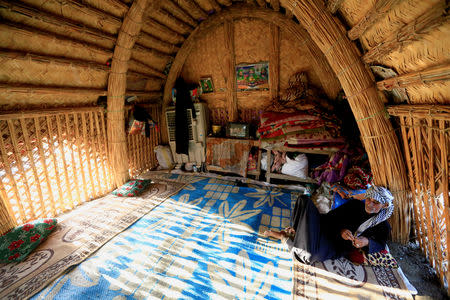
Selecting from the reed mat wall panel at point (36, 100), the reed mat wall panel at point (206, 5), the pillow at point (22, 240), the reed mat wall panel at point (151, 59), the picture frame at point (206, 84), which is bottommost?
the pillow at point (22, 240)

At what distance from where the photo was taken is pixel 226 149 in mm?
3869

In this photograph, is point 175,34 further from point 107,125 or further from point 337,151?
point 337,151

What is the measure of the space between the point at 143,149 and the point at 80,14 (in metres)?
2.56

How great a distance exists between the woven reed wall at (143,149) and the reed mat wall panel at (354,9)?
3674 millimetres

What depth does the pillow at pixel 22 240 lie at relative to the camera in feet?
6.43

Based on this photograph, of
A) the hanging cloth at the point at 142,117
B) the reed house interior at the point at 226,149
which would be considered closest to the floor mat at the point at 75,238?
the reed house interior at the point at 226,149

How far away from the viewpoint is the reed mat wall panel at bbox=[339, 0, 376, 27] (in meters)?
1.47

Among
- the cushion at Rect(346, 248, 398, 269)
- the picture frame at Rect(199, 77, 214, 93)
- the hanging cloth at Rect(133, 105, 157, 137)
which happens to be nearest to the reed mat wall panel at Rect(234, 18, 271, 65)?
the picture frame at Rect(199, 77, 214, 93)

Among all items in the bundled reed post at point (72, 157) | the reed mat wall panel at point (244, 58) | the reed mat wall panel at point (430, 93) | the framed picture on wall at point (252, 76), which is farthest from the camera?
the framed picture on wall at point (252, 76)

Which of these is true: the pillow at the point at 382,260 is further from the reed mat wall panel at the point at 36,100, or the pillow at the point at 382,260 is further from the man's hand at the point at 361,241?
the reed mat wall panel at the point at 36,100

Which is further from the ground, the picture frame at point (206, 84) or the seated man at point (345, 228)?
the picture frame at point (206, 84)

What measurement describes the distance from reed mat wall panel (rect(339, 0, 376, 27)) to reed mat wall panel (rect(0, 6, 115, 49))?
289 cm

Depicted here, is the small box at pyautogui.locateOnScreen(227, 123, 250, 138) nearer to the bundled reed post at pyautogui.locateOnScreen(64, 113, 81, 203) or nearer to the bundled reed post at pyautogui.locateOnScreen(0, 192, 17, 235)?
the bundled reed post at pyautogui.locateOnScreen(64, 113, 81, 203)

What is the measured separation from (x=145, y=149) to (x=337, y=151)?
382 cm
